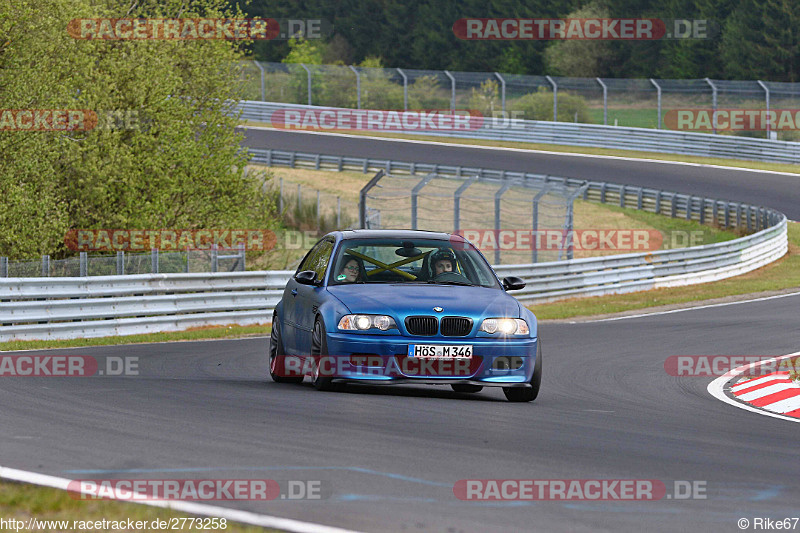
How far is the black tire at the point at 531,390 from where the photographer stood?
404 inches

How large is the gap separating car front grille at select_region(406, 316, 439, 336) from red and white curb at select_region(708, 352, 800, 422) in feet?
9.45

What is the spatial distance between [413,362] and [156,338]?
834 centimetres

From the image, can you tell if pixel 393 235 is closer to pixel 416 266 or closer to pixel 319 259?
pixel 416 266

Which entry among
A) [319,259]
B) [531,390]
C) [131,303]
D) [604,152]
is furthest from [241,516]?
[604,152]

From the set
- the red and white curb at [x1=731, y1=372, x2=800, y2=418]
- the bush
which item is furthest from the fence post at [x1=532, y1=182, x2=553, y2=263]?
the bush

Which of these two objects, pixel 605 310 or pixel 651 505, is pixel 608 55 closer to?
pixel 605 310

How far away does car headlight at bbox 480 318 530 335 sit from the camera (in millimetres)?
10008

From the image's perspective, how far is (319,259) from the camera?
11.6 m

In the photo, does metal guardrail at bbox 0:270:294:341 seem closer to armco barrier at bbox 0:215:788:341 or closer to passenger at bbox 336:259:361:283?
armco barrier at bbox 0:215:788:341

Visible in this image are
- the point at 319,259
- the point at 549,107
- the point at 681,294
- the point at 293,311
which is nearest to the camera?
the point at 293,311

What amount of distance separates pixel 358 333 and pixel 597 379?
12.7 ft

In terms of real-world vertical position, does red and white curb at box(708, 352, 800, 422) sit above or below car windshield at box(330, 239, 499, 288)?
below

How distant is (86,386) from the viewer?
10.5m

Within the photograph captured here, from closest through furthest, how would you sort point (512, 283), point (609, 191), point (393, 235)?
1. point (512, 283)
2. point (393, 235)
3. point (609, 191)
